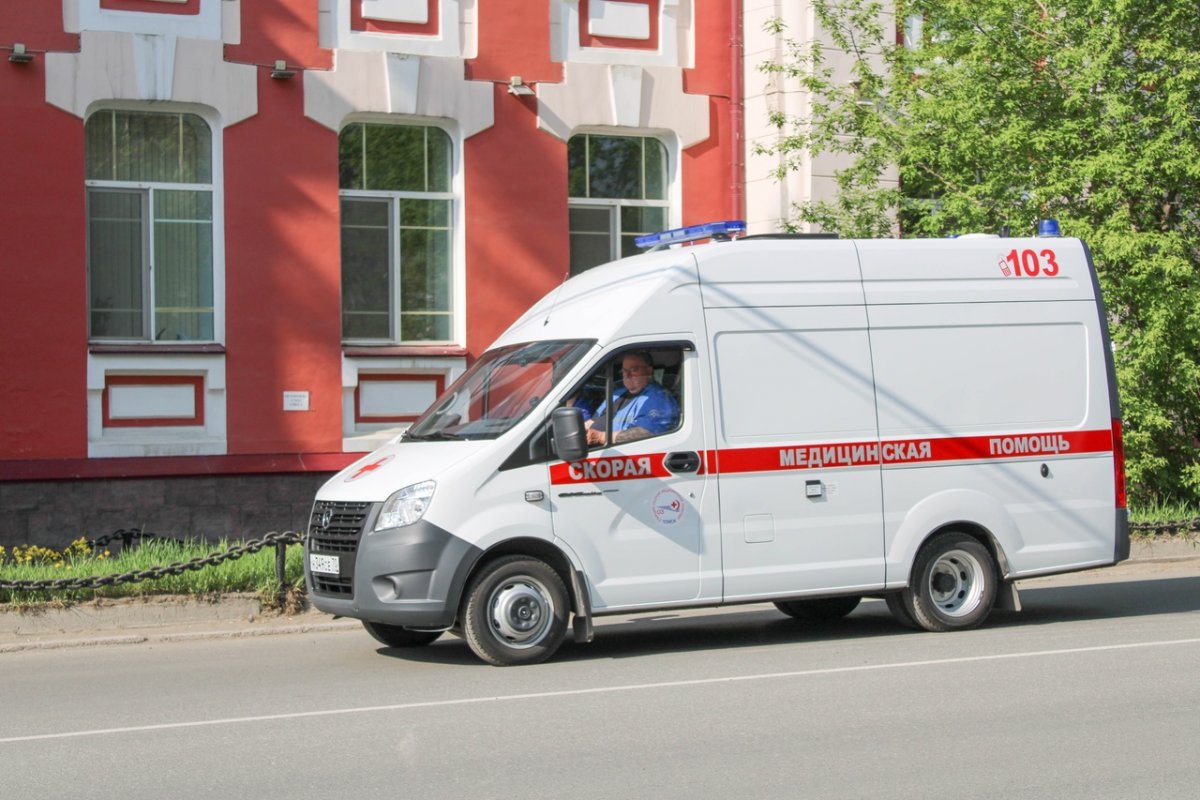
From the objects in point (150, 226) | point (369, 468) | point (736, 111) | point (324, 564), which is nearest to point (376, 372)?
point (150, 226)

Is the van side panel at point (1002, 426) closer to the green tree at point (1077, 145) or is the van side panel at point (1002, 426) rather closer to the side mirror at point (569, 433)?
the side mirror at point (569, 433)

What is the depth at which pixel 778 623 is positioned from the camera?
12.3m

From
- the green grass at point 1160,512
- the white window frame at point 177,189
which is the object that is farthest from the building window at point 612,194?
the green grass at point 1160,512

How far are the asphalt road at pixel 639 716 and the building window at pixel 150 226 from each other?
565cm

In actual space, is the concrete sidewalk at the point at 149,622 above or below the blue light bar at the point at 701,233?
below

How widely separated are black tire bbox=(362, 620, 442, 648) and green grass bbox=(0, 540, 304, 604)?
1776 mm

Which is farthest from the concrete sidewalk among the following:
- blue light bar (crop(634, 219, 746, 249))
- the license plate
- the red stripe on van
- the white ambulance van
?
blue light bar (crop(634, 219, 746, 249))

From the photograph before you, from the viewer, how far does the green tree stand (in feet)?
53.8

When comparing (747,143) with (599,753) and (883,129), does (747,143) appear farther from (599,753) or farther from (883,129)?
(599,753)


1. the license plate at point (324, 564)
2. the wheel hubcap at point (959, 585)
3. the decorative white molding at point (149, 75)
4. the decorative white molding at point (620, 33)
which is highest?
the decorative white molding at point (620, 33)

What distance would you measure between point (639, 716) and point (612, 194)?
11.3 m

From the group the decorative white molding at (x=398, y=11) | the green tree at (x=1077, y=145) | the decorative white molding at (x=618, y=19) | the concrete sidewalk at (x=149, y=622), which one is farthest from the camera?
the decorative white molding at (x=618, y=19)

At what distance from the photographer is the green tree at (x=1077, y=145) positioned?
16.4 meters

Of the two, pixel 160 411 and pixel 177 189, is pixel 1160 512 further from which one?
pixel 177 189
